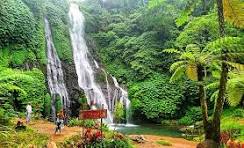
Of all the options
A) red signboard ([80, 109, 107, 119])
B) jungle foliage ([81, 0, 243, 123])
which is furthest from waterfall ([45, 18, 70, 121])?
red signboard ([80, 109, 107, 119])

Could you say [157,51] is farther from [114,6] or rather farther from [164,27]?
[114,6]

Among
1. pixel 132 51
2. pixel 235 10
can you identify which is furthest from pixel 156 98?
pixel 235 10

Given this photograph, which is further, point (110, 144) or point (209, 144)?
point (110, 144)

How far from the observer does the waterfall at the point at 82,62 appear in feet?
73.0

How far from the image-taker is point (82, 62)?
2583cm

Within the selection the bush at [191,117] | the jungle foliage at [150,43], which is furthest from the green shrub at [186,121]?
the jungle foliage at [150,43]

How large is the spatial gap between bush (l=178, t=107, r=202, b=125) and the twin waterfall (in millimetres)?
3770

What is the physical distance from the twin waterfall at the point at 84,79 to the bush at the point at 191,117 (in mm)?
3770

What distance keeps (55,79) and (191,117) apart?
9208 mm

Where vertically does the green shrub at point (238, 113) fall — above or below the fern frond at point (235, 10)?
below

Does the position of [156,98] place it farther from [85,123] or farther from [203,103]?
[203,103]

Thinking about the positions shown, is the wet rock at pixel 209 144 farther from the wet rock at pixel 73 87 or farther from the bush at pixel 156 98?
the bush at pixel 156 98

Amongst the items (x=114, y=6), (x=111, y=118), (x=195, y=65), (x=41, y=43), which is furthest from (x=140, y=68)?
(x=195, y=65)

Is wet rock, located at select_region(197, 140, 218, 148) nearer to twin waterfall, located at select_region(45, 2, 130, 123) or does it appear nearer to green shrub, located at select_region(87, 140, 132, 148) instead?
green shrub, located at select_region(87, 140, 132, 148)
